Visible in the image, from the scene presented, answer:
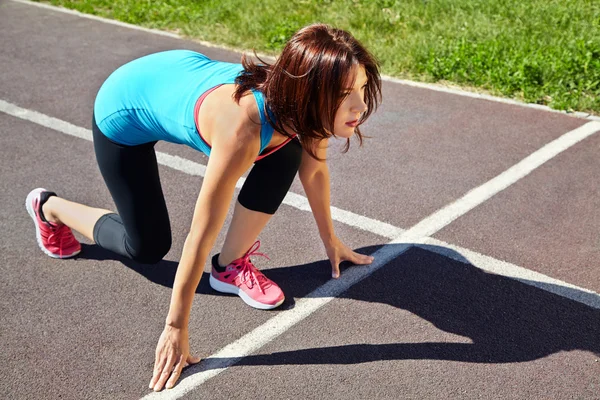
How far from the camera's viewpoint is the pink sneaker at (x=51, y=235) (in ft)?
13.6

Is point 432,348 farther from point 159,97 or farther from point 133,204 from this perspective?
point 159,97

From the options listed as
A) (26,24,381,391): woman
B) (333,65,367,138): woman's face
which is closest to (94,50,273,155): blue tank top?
(26,24,381,391): woman

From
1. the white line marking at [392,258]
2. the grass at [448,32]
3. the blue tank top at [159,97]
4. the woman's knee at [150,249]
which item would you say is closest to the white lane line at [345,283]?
the white line marking at [392,258]

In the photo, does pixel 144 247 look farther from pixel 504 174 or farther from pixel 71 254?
pixel 504 174

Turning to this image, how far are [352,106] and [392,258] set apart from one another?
5.00 feet

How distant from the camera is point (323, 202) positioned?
12.6 feet

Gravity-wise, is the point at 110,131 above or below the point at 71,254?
above

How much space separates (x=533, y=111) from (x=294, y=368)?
13.1 ft

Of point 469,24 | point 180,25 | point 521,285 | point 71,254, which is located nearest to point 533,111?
point 469,24

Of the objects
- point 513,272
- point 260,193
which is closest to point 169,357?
point 260,193

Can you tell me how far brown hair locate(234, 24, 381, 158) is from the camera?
109 inches

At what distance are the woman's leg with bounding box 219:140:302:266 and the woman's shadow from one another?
36cm

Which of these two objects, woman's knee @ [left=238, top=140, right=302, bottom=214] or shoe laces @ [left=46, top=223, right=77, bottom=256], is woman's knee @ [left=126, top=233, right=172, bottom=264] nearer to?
woman's knee @ [left=238, top=140, right=302, bottom=214]

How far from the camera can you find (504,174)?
5.21m
